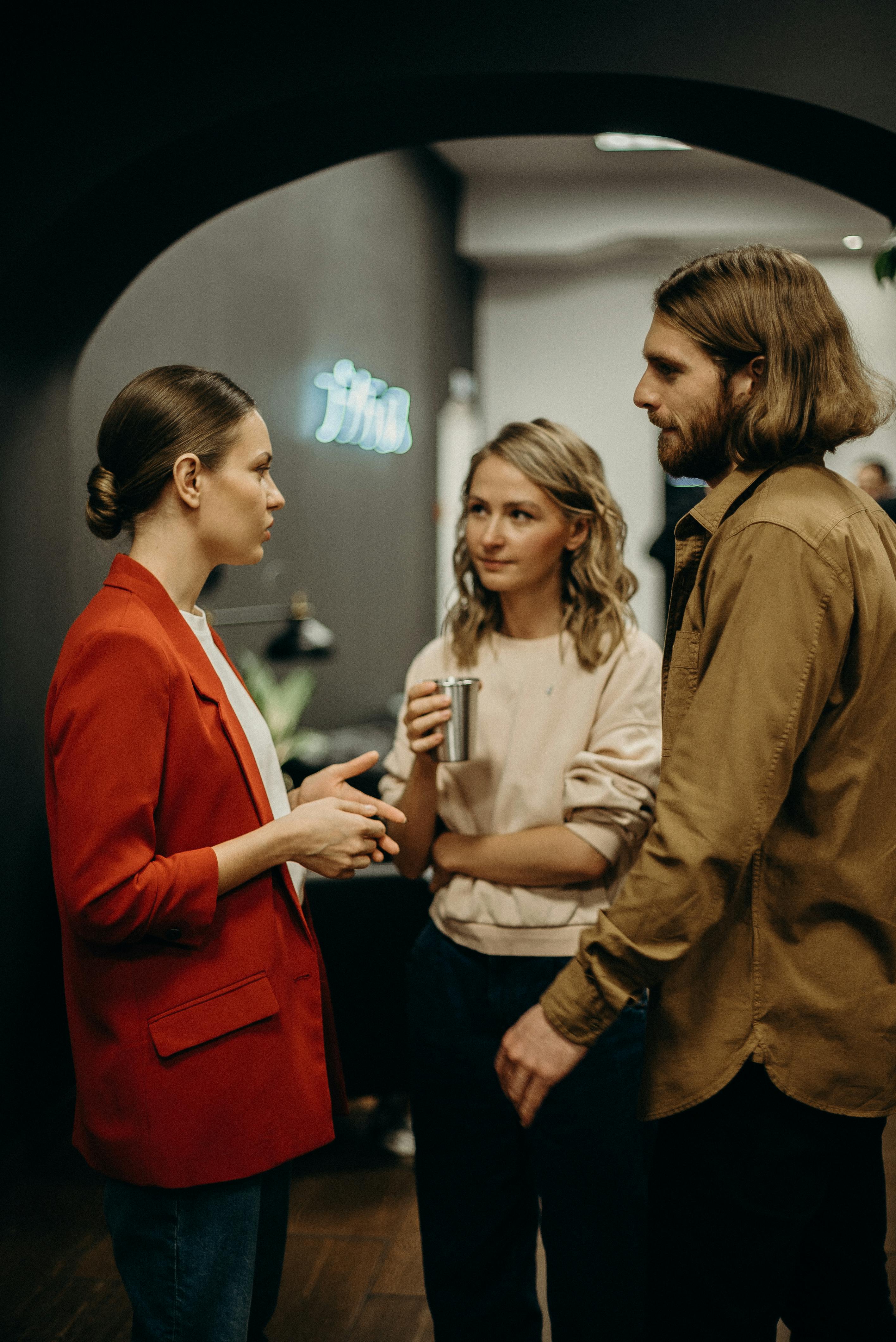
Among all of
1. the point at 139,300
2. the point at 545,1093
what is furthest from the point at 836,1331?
the point at 139,300

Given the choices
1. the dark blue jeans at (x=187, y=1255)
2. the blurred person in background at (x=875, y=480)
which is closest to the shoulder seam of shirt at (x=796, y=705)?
the dark blue jeans at (x=187, y=1255)

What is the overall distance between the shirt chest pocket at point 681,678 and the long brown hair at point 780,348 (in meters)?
0.22

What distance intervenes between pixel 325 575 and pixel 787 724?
15.2ft

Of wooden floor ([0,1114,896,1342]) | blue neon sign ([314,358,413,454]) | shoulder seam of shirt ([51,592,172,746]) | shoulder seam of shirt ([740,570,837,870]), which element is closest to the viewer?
shoulder seam of shirt ([740,570,837,870])

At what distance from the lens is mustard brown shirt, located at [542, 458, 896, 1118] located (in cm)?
115

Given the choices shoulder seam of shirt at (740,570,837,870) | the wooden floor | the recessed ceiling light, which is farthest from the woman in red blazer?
the recessed ceiling light

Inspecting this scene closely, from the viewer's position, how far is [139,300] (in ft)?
11.9

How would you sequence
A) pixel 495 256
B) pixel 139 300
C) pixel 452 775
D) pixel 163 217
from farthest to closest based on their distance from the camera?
pixel 495 256 → pixel 139 300 → pixel 163 217 → pixel 452 775

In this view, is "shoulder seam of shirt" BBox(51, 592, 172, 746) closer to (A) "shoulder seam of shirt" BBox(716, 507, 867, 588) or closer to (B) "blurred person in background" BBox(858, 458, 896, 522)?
(A) "shoulder seam of shirt" BBox(716, 507, 867, 588)

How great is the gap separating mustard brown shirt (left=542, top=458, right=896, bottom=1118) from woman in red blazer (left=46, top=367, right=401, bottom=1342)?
1.27ft

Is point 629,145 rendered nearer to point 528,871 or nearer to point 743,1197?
point 528,871

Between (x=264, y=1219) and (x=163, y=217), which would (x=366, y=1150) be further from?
(x=163, y=217)

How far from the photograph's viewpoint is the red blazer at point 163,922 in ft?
4.03

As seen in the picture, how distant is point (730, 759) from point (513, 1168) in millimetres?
890
